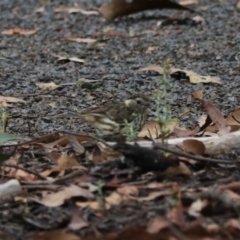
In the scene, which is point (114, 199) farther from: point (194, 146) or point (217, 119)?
point (217, 119)

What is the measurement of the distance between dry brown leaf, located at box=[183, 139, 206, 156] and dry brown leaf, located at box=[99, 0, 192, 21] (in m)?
6.01

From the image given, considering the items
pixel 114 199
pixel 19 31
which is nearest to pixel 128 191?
pixel 114 199

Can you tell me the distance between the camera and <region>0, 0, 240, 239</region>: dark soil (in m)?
5.68

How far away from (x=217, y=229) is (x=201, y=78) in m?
3.89

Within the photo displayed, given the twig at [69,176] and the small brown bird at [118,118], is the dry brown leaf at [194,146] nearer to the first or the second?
the small brown bird at [118,118]

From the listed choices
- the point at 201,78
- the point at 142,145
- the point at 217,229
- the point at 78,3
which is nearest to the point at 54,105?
the point at 201,78

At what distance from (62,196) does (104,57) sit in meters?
4.69

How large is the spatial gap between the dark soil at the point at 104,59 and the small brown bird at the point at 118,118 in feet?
2.00

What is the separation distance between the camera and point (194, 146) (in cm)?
351

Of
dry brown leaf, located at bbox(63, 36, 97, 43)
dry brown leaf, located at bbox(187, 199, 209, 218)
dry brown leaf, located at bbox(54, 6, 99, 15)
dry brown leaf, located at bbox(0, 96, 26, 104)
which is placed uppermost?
dry brown leaf, located at bbox(187, 199, 209, 218)

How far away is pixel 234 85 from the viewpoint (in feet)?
20.8

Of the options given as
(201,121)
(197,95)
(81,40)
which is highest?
(201,121)

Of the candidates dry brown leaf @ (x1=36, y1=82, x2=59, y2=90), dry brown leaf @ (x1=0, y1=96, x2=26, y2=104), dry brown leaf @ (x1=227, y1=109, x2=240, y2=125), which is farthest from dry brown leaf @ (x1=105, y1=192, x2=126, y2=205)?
dry brown leaf @ (x1=36, y1=82, x2=59, y2=90)

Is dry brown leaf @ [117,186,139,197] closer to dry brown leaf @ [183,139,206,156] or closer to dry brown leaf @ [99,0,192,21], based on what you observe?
dry brown leaf @ [183,139,206,156]
